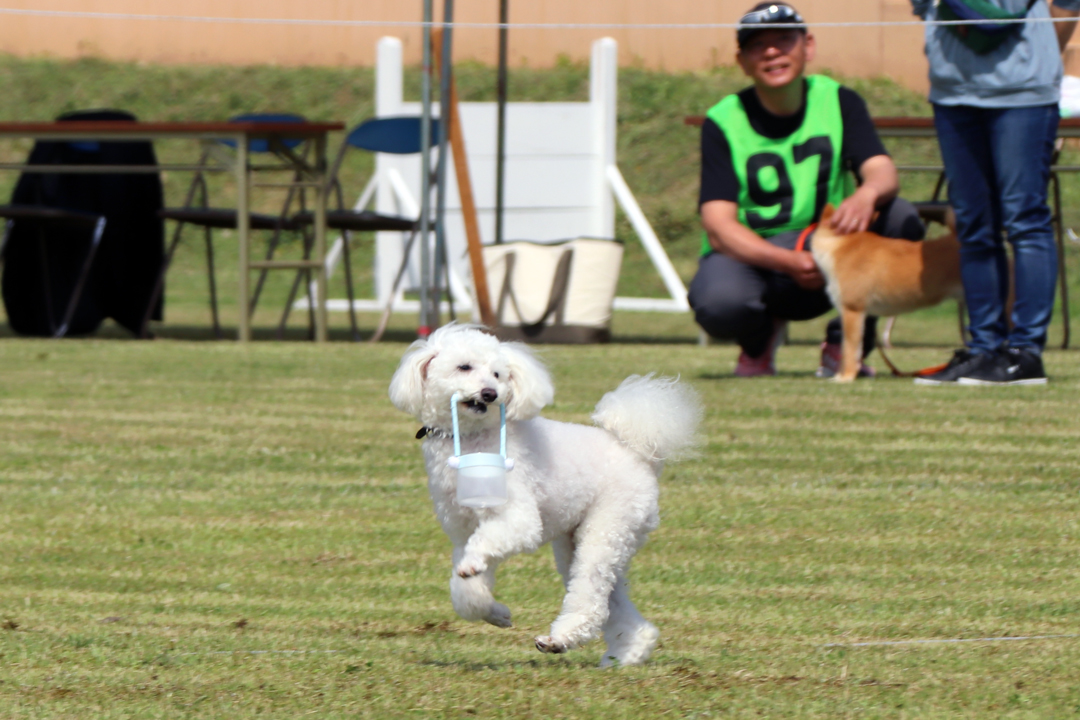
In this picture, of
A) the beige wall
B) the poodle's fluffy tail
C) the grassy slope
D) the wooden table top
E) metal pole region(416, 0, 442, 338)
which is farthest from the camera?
the grassy slope

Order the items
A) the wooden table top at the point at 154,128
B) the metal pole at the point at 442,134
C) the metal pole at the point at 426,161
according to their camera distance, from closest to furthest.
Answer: the metal pole at the point at 426,161, the metal pole at the point at 442,134, the wooden table top at the point at 154,128

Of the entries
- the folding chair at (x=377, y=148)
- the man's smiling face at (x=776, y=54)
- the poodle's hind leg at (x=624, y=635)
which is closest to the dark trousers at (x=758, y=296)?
the man's smiling face at (x=776, y=54)

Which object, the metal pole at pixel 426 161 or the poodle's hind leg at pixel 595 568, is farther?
the metal pole at pixel 426 161

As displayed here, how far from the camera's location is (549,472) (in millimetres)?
2242

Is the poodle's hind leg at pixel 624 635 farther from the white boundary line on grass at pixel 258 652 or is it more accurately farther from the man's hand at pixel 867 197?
the man's hand at pixel 867 197

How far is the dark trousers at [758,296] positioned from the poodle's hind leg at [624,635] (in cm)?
328

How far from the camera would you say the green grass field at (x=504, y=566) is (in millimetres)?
2100

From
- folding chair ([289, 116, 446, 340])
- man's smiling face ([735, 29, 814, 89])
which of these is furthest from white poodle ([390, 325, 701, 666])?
folding chair ([289, 116, 446, 340])

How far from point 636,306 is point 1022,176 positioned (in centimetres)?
544

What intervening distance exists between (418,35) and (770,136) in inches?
446

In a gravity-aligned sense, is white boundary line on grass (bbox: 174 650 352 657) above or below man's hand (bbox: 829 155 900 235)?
below

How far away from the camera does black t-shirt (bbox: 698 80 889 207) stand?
5633mm

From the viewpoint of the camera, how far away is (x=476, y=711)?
1.96 m

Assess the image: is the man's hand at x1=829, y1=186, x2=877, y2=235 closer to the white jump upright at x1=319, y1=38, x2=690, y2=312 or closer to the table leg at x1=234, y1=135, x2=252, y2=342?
the table leg at x1=234, y1=135, x2=252, y2=342
